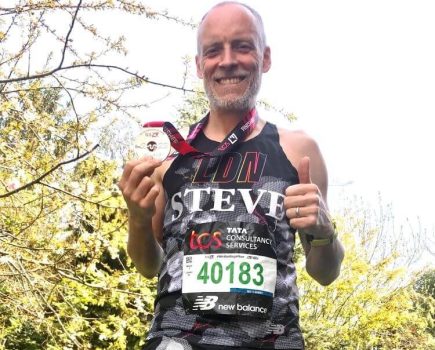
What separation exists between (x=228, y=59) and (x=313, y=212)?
0.51 metres

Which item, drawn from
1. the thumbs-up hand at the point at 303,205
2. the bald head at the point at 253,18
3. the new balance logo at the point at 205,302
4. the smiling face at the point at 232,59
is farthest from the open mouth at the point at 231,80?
the new balance logo at the point at 205,302

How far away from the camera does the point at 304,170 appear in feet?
4.76

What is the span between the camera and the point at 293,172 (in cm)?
163

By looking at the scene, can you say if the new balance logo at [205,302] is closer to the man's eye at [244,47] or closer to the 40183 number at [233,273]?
the 40183 number at [233,273]

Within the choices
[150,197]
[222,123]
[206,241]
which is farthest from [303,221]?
[222,123]

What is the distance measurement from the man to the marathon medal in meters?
0.05

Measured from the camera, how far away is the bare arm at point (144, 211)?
4.88 feet

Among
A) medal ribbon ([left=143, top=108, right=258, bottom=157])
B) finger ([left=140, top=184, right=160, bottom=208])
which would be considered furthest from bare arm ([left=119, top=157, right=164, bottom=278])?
medal ribbon ([left=143, top=108, right=258, bottom=157])

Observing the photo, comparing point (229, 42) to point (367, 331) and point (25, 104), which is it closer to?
point (25, 104)

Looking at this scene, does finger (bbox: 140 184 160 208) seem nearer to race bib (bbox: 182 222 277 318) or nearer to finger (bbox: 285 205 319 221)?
race bib (bbox: 182 222 277 318)

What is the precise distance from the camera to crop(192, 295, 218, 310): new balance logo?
1.47m

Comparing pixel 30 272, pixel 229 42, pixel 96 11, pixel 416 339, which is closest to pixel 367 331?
pixel 416 339

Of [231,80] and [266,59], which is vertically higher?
[266,59]

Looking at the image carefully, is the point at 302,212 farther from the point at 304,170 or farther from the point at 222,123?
the point at 222,123
